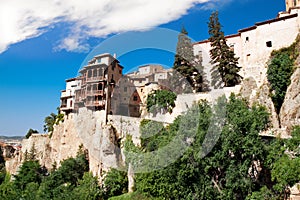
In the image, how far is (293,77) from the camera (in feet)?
84.0

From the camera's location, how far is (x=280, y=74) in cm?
2683

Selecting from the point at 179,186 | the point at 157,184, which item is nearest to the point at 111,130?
the point at 157,184

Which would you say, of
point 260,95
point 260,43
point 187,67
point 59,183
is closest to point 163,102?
point 187,67

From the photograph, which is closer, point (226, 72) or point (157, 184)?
point (157, 184)

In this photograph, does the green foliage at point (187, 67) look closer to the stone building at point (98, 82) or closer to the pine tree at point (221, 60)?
the pine tree at point (221, 60)

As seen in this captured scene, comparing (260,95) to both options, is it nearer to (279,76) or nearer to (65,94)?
(279,76)

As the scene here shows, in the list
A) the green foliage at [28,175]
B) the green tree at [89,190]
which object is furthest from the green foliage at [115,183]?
the green foliage at [28,175]

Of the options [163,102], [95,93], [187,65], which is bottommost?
[163,102]

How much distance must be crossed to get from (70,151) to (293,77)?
32.6m

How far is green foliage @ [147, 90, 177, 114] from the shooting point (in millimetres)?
34241

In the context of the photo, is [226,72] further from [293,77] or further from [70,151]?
[70,151]

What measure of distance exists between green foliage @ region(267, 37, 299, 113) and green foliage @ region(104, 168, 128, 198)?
1727 centimetres

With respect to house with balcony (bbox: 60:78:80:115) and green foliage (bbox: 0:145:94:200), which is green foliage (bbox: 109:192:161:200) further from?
house with balcony (bbox: 60:78:80:115)

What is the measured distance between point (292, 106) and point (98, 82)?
2697cm
